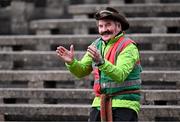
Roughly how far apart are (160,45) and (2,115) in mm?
2742

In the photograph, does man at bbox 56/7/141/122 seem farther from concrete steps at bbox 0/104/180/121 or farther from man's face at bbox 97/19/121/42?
concrete steps at bbox 0/104/180/121

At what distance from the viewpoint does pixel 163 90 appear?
24.1 feet

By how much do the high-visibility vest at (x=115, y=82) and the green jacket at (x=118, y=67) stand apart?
0.04 m

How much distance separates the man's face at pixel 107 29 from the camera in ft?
16.5

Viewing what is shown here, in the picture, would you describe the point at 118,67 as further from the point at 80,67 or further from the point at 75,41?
the point at 75,41

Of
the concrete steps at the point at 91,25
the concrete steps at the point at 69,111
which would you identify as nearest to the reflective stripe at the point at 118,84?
the concrete steps at the point at 69,111

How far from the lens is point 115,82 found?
4941mm

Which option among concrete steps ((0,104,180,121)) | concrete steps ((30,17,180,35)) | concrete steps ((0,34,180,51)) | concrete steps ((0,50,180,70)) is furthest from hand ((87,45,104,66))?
concrete steps ((30,17,180,35))

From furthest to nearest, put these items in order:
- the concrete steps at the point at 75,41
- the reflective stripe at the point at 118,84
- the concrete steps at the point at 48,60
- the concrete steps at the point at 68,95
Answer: the concrete steps at the point at 75,41 → the concrete steps at the point at 48,60 → the concrete steps at the point at 68,95 → the reflective stripe at the point at 118,84

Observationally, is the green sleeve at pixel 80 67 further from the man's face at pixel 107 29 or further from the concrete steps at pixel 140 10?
the concrete steps at pixel 140 10

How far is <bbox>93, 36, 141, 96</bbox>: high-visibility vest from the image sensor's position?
16.3 ft

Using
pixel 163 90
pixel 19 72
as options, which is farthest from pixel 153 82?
pixel 19 72

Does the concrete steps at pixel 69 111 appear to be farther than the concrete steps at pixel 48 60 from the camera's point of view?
No

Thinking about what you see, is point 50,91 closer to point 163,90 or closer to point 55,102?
point 55,102
